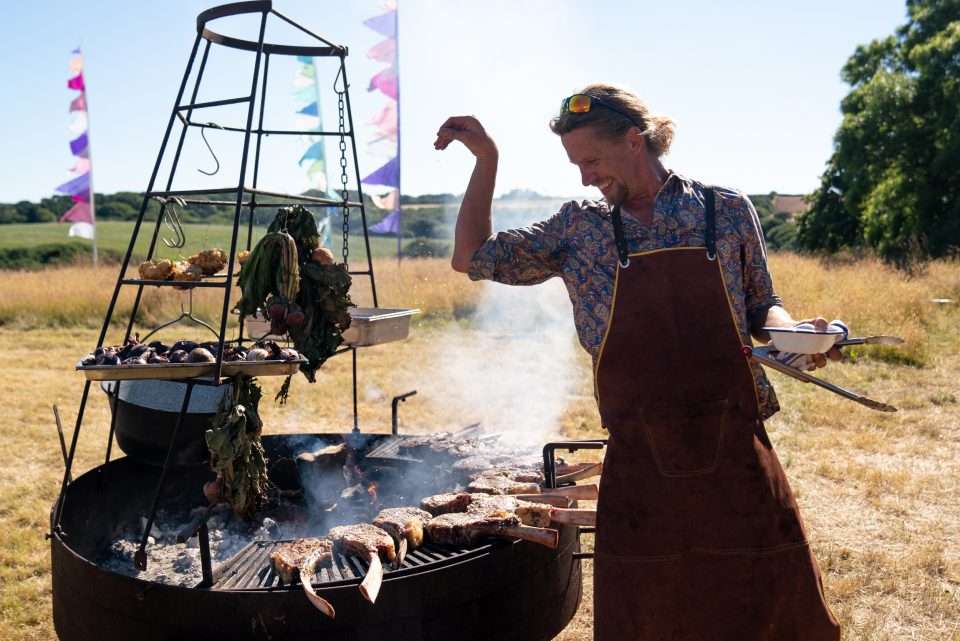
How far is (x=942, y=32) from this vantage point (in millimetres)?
22047

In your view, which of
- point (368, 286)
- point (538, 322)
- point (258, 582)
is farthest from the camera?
point (368, 286)

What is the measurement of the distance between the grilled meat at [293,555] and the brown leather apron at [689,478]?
3.22ft

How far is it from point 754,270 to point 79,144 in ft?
55.3

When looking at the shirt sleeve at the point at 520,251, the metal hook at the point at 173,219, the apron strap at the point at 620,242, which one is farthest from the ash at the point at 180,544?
the apron strap at the point at 620,242

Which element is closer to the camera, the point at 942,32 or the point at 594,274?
the point at 594,274

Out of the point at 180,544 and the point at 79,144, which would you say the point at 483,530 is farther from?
the point at 79,144

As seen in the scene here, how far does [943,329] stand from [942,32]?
15978 mm

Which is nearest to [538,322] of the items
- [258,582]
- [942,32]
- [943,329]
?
[943,329]

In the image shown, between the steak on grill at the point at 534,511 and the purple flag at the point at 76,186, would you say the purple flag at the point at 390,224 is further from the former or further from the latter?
the steak on grill at the point at 534,511

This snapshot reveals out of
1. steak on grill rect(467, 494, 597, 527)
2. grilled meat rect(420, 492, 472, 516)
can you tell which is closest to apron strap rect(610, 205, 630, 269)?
steak on grill rect(467, 494, 597, 527)

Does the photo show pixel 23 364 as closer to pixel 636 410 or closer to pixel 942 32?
pixel 636 410

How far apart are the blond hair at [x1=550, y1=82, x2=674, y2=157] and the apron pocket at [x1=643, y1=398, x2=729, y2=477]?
0.74 metres

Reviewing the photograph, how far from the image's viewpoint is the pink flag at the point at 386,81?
1309cm

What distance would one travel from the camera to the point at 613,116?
2.00 meters
